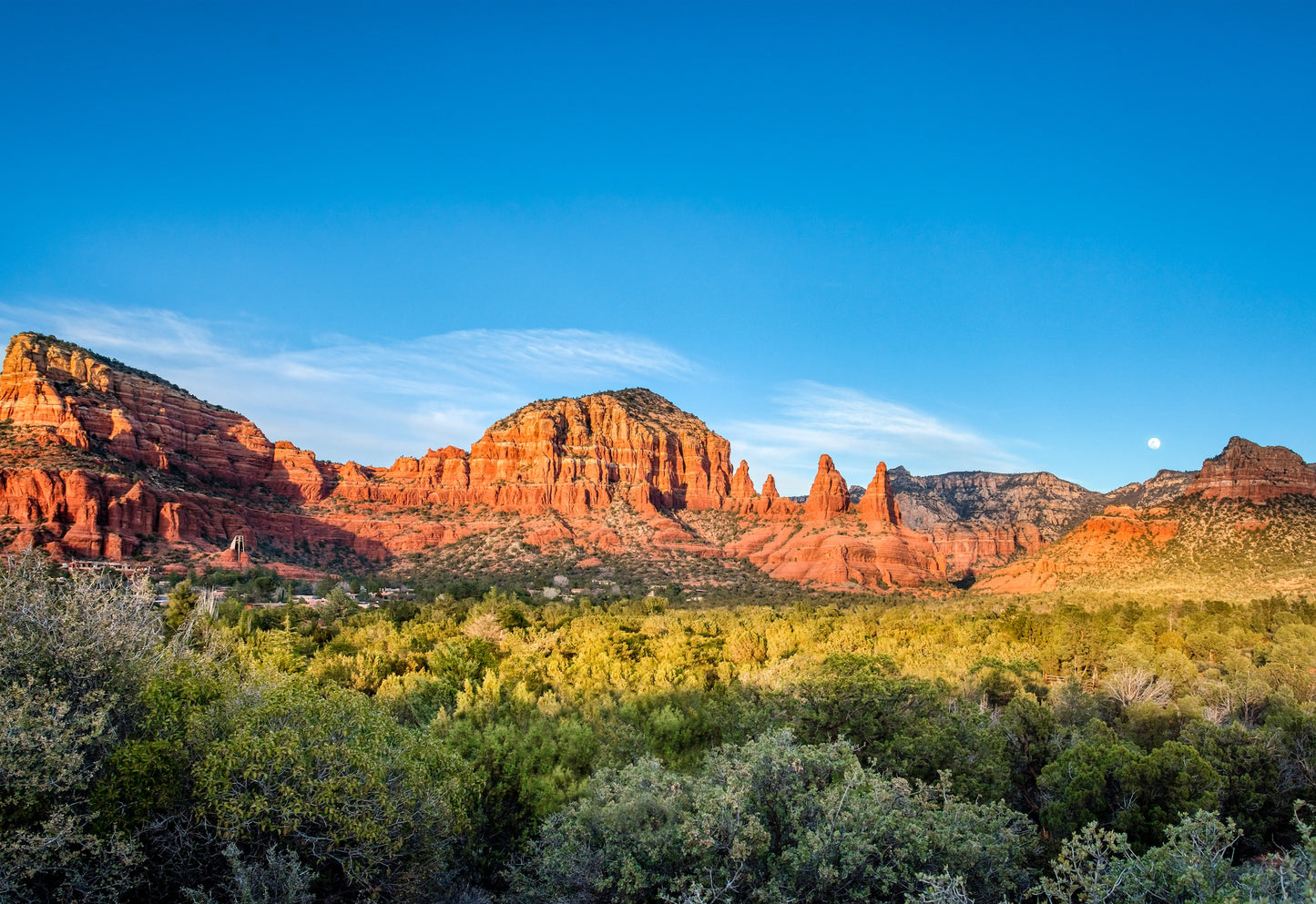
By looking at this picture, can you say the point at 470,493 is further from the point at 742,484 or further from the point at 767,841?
the point at 767,841

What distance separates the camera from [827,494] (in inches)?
4648

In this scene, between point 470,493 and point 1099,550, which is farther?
point 470,493

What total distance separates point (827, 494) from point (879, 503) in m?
8.38

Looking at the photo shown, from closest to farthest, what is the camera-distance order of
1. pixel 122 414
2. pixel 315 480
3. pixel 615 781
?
pixel 615 781
pixel 122 414
pixel 315 480

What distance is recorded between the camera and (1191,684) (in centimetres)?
2884

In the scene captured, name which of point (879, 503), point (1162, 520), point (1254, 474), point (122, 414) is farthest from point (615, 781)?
point (879, 503)

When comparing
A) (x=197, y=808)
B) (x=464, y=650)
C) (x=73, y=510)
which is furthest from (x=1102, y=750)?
(x=73, y=510)

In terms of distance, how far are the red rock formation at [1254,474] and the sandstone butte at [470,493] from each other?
25cm

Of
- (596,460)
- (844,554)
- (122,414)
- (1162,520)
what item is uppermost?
(596,460)

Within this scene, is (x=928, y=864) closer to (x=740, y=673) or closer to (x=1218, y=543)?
(x=740, y=673)

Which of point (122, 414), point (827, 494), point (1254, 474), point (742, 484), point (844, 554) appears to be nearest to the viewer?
point (1254, 474)

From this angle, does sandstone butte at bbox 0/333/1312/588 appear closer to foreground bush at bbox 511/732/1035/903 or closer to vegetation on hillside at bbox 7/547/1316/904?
vegetation on hillside at bbox 7/547/1316/904

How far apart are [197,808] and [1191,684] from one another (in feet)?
111

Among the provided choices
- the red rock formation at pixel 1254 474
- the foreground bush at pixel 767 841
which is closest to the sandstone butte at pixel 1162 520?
the red rock formation at pixel 1254 474
